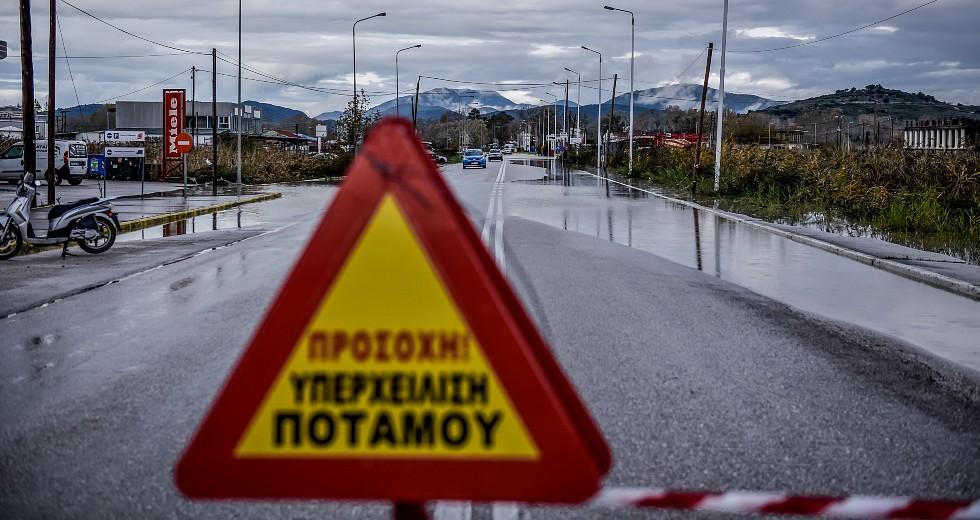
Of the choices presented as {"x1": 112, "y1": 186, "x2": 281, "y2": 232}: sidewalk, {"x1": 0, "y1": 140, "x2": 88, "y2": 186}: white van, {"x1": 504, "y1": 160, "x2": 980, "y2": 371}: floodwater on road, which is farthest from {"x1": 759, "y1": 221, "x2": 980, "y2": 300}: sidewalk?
{"x1": 0, "y1": 140, "x2": 88, "y2": 186}: white van

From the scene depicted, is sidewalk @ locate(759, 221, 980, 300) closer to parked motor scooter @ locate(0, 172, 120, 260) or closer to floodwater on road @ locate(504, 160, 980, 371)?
floodwater on road @ locate(504, 160, 980, 371)

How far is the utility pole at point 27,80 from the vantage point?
27.3 m

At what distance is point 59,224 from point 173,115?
21928 millimetres

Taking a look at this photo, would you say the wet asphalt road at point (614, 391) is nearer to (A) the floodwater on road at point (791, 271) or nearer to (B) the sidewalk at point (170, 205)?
(A) the floodwater on road at point (791, 271)

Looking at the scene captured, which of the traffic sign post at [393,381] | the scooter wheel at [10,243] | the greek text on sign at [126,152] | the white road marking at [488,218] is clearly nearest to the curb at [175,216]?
the greek text on sign at [126,152]

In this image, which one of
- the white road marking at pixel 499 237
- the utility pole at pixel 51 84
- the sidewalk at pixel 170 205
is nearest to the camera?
the white road marking at pixel 499 237

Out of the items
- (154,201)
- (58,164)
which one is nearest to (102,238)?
(154,201)

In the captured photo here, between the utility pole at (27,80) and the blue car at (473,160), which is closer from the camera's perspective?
the utility pole at (27,80)

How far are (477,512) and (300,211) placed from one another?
86.2ft

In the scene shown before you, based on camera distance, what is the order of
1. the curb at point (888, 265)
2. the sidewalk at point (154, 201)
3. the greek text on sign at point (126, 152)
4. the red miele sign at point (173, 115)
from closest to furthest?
the curb at point (888, 265) < the sidewalk at point (154, 201) < the greek text on sign at point (126, 152) < the red miele sign at point (173, 115)

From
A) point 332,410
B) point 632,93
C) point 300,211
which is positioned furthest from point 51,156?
point 632,93

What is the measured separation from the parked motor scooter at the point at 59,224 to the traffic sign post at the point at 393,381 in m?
15.3

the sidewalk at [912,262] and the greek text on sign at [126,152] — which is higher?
the greek text on sign at [126,152]

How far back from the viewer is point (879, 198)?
93.0 ft
